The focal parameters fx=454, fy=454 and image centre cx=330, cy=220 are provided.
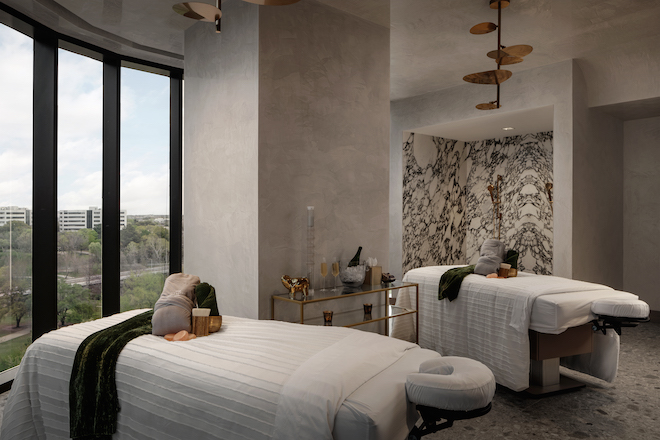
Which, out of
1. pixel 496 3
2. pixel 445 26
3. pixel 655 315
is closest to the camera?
pixel 496 3

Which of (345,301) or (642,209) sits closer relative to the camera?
(345,301)

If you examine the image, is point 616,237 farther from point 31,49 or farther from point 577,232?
point 31,49

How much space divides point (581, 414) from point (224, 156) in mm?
2780

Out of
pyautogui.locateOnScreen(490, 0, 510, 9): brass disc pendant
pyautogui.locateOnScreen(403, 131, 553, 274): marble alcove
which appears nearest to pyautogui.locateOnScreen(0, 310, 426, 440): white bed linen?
pyautogui.locateOnScreen(490, 0, 510, 9): brass disc pendant

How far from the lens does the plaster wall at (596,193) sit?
174 inches

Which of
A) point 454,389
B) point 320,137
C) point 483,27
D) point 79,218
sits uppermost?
point 483,27

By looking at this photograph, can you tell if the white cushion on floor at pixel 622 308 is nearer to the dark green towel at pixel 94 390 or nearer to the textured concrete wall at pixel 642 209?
the dark green towel at pixel 94 390

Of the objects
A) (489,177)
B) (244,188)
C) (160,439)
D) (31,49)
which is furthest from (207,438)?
(489,177)

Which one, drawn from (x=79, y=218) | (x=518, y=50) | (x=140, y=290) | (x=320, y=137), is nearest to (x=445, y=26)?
(x=518, y=50)

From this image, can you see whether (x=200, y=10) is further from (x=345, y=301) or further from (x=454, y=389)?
(x=345, y=301)

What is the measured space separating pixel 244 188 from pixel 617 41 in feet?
11.3

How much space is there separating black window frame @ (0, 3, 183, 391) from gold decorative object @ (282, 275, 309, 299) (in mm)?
1846

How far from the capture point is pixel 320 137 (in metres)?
3.13

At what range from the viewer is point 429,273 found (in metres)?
3.84
